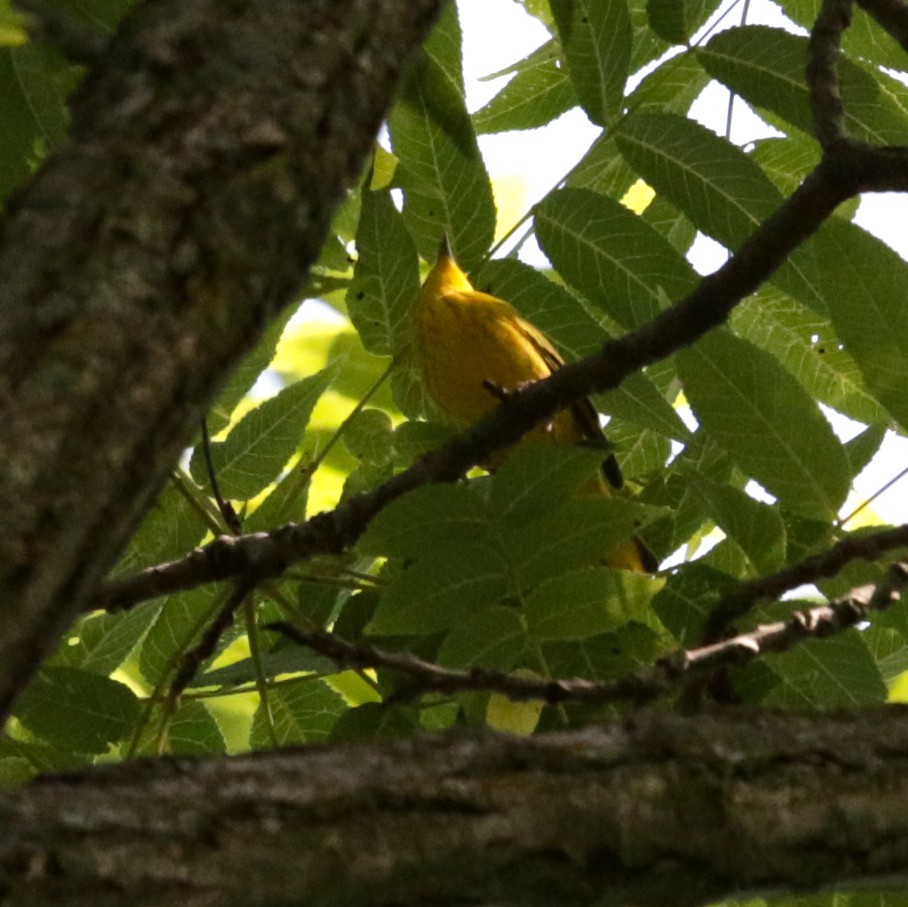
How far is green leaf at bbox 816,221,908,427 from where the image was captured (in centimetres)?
237

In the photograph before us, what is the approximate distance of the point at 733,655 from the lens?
1.94m

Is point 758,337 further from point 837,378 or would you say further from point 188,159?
point 188,159

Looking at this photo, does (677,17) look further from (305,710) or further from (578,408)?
(305,710)

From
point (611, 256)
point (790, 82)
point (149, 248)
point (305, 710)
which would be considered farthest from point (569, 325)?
point (149, 248)

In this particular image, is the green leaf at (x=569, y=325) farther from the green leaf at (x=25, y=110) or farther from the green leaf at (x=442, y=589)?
the green leaf at (x=25, y=110)

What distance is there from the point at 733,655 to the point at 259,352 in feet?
5.19

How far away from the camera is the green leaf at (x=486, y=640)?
7.83ft

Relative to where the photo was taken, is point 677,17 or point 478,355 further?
point 478,355

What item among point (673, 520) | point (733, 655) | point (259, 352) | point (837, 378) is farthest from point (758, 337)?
point (733, 655)

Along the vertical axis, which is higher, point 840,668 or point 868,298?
point 868,298

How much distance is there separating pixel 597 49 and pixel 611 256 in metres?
0.46

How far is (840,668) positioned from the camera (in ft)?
7.76

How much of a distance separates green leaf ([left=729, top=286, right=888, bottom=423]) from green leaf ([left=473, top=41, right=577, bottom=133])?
71cm

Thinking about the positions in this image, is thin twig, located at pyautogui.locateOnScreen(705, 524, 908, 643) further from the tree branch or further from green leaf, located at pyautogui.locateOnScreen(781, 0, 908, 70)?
green leaf, located at pyautogui.locateOnScreen(781, 0, 908, 70)
